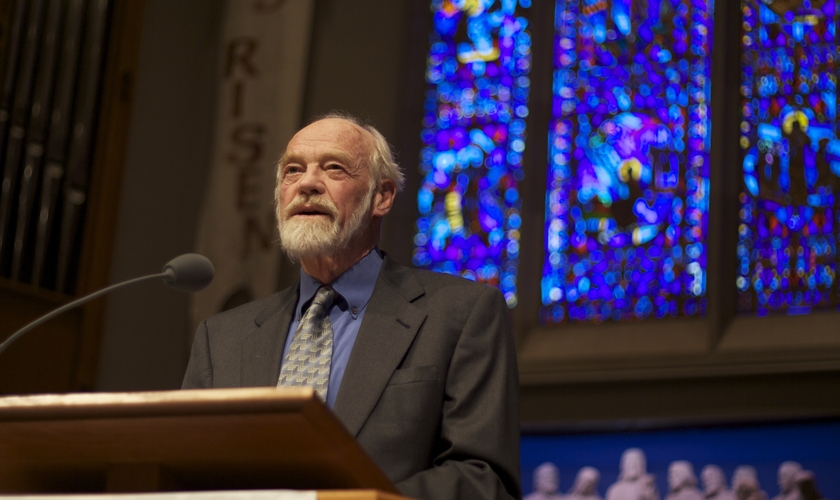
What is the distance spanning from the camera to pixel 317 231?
2.18m

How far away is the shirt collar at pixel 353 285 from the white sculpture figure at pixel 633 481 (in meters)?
3.11

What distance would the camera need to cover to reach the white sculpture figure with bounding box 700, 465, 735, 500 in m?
4.82

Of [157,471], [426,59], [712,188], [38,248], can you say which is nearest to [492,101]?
[426,59]

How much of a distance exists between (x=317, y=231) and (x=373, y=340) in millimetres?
323

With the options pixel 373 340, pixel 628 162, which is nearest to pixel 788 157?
pixel 628 162

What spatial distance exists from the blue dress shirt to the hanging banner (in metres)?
3.54

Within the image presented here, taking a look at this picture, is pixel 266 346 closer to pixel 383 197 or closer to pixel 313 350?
pixel 313 350

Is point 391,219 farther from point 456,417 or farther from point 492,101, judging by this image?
point 456,417

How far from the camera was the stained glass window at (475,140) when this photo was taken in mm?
5832

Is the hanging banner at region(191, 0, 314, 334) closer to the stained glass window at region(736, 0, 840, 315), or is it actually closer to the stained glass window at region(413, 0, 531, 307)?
the stained glass window at region(413, 0, 531, 307)

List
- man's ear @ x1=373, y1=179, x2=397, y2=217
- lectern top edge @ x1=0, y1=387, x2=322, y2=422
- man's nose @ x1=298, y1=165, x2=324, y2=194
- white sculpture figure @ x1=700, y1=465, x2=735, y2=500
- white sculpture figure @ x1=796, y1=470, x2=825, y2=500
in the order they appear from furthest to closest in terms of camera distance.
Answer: white sculpture figure @ x1=700, y1=465, x2=735, y2=500, white sculpture figure @ x1=796, y1=470, x2=825, y2=500, man's ear @ x1=373, y1=179, x2=397, y2=217, man's nose @ x1=298, y1=165, x2=324, y2=194, lectern top edge @ x1=0, y1=387, x2=322, y2=422

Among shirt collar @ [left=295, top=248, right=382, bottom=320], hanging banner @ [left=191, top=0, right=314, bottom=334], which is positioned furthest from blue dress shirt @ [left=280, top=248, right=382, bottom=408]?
hanging banner @ [left=191, top=0, right=314, bottom=334]

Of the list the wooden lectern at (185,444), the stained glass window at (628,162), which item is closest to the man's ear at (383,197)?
the wooden lectern at (185,444)

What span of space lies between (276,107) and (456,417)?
440 cm
